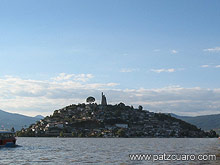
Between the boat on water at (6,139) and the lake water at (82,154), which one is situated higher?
the boat on water at (6,139)

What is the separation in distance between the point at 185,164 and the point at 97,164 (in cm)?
1520

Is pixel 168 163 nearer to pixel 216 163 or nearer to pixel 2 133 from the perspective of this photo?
pixel 216 163

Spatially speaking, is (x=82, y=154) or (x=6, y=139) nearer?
(x=82, y=154)

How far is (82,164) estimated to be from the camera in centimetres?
5838

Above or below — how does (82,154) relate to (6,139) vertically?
below

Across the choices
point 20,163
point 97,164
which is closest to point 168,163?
point 97,164

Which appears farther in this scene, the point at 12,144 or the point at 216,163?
the point at 12,144

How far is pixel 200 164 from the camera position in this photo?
2315 inches

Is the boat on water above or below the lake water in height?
above

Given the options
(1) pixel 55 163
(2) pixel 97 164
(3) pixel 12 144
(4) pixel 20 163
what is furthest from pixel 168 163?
(3) pixel 12 144

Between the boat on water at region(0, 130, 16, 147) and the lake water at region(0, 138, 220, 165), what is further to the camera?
the boat on water at region(0, 130, 16, 147)

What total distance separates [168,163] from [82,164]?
15000mm

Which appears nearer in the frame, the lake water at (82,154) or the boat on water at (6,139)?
the lake water at (82,154)

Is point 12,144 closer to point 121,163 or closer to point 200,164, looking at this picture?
point 121,163
